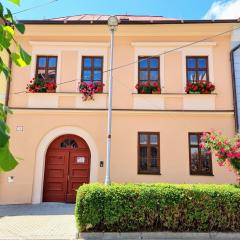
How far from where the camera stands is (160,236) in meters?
6.95

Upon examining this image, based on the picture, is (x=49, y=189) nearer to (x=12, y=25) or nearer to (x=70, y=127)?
(x=70, y=127)

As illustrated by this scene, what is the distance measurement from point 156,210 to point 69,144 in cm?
556

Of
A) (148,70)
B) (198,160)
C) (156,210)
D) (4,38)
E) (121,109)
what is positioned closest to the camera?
(4,38)

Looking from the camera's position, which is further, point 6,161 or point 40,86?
point 40,86

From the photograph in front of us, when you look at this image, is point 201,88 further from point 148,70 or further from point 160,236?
point 160,236

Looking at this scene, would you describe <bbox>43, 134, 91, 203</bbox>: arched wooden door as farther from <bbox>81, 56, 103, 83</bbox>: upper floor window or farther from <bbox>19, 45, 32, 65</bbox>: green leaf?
<bbox>19, 45, 32, 65</bbox>: green leaf

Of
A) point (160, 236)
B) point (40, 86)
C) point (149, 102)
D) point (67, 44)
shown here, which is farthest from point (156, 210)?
point (67, 44)

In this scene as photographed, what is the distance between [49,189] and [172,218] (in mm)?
5815

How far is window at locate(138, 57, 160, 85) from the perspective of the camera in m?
11.8

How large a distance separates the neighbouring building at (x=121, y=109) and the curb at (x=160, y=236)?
12.8 ft

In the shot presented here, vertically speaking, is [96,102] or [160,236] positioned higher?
[96,102]

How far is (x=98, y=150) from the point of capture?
11.2 metres

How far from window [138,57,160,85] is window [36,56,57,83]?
3508mm

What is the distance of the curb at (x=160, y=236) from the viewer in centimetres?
689
